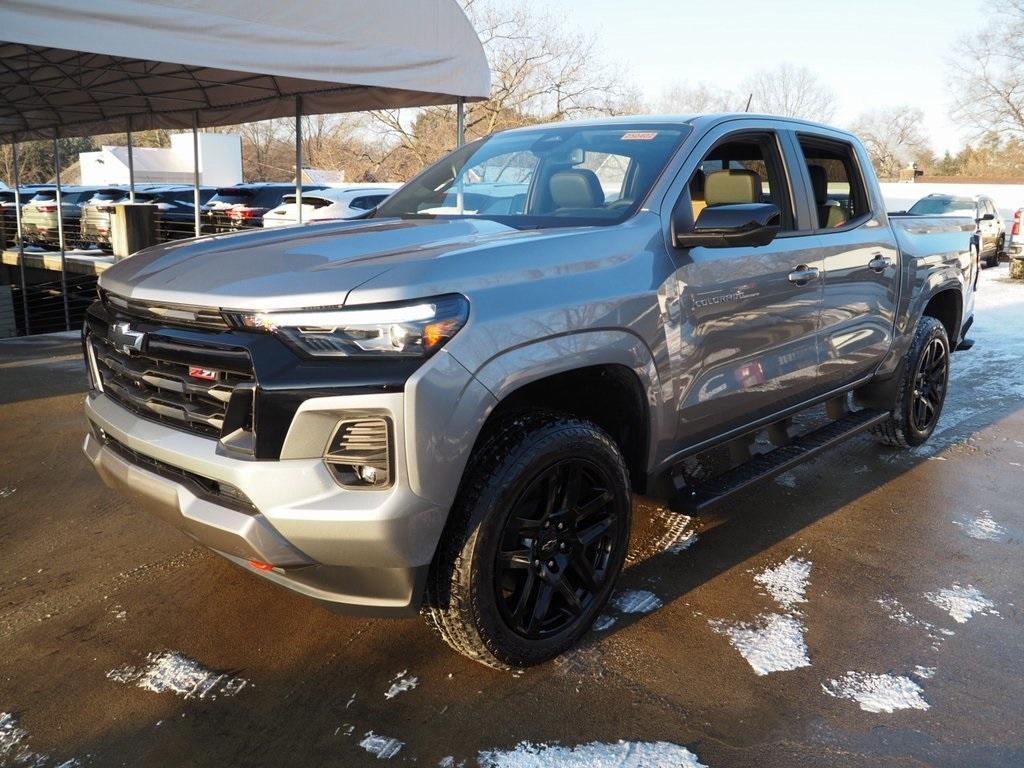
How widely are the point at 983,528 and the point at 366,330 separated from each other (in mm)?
3433

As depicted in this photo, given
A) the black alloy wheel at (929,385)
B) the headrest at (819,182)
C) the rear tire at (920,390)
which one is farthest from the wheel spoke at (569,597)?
the black alloy wheel at (929,385)

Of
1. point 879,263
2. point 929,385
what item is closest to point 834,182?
point 879,263

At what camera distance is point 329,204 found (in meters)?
14.1

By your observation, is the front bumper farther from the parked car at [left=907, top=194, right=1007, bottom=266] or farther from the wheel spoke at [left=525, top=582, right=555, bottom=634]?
the parked car at [left=907, top=194, right=1007, bottom=266]

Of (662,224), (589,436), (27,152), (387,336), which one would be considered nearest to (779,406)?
(662,224)

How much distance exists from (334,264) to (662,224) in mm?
1255

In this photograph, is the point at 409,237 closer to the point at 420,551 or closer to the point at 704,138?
the point at 420,551

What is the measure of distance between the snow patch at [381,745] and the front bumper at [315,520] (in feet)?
1.24

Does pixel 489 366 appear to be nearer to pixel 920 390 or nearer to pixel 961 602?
pixel 961 602

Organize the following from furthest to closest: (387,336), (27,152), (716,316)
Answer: (27,152), (716,316), (387,336)

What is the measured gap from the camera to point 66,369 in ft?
23.8

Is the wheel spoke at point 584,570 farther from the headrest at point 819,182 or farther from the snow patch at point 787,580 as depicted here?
the headrest at point 819,182

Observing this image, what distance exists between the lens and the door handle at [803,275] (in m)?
3.68

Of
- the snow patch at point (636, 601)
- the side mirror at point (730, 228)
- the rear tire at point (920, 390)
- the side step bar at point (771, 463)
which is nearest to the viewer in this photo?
the side mirror at point (730, 228)
